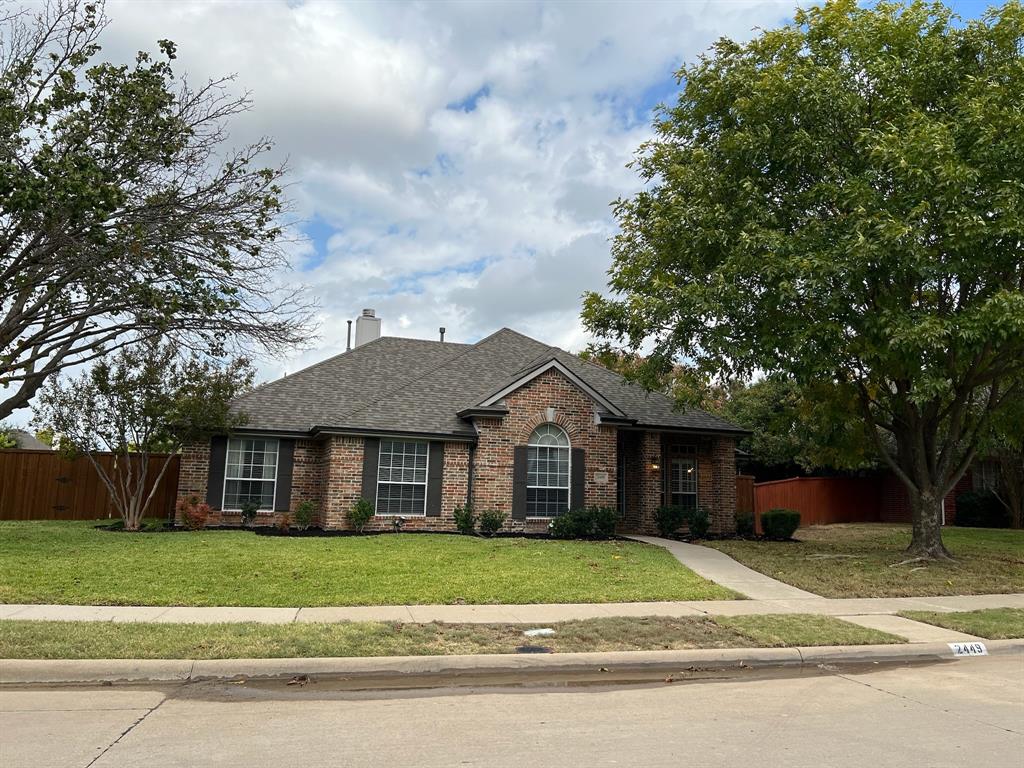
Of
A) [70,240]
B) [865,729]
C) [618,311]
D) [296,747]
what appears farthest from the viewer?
[618,311]

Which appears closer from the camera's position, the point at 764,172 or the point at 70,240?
the point at 70,240

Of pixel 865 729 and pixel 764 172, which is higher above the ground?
pixel 764 172

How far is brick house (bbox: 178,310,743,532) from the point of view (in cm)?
1875

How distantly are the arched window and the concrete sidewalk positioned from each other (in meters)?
8.49

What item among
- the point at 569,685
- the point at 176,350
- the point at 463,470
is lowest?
the point at 569,685

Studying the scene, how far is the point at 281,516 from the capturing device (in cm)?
1897

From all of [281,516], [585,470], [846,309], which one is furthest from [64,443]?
[846,309]

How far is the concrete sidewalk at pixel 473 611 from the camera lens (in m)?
8.88

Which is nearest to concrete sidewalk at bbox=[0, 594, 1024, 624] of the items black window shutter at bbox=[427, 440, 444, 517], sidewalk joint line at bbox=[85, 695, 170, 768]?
sidewalk joint line at bbox=[85, 695, 170, 768]

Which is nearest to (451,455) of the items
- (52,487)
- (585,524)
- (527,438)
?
(527,438)

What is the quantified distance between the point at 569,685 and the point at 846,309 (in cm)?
939

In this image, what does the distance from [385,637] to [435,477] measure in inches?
432

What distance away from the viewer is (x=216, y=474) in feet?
61.5

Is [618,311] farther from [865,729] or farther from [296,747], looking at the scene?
[296,747]
